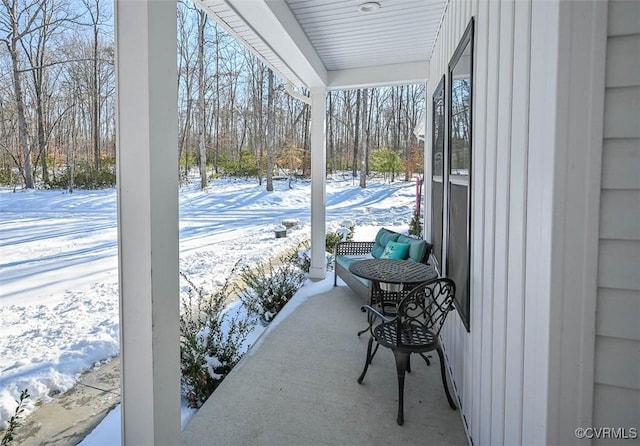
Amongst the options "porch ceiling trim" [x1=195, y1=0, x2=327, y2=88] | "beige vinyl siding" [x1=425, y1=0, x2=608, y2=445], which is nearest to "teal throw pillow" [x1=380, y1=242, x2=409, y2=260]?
"porch ceiling trim" [x1=195, y1=0, x2=327, y2=88]

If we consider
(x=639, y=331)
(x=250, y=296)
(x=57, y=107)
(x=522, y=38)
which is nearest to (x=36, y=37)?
(x=57, y=107)

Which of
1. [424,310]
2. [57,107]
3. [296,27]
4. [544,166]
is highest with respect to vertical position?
[296,27]

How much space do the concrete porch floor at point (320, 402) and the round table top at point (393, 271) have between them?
25.6 inches

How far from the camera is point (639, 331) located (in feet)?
3.09

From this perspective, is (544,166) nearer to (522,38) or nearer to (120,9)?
(522,38)

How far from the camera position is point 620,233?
95 cm

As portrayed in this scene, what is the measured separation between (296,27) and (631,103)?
292 cm

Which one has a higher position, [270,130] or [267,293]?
[270,130]

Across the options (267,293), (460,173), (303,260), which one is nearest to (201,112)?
(303,260)

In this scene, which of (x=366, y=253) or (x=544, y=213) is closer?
(x=544, y=213)

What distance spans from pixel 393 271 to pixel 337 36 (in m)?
2.38

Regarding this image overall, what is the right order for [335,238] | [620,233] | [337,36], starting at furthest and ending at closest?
[335,238]
[337,36]
[620,233]

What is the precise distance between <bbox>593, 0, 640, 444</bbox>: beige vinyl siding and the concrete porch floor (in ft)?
4.16

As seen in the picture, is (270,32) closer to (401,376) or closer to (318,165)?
(318,165)
